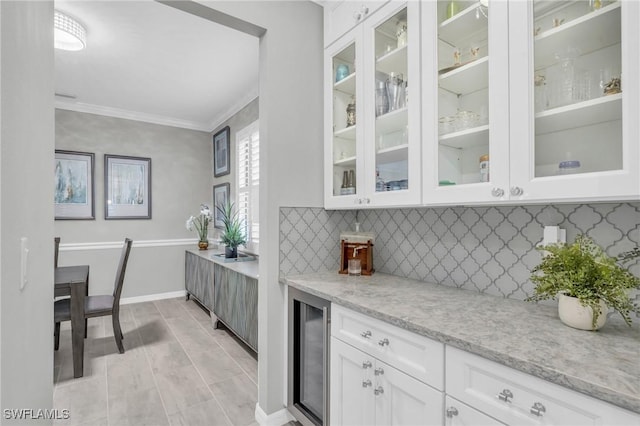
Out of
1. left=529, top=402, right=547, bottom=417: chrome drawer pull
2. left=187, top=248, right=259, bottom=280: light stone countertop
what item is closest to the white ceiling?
left=187, top=248, right=259, bottom=280: light stone countertop

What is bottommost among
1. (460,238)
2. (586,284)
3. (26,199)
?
(586,284)

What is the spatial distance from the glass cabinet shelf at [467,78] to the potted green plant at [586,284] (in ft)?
2.43

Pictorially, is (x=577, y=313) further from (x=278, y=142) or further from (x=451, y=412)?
(x=278, y=142)

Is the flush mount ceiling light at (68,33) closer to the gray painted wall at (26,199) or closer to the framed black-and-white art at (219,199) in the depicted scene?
the gray painted wall at (26,199)

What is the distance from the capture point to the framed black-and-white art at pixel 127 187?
14.6 ft

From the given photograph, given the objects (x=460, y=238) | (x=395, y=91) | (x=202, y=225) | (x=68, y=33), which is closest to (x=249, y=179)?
(x=202, y=225)

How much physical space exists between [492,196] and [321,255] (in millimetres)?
1177

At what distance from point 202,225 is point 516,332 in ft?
15.4

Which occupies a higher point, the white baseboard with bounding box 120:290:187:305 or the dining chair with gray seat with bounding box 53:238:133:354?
the dining chair with gray seat with bounding box 53:238:133:354

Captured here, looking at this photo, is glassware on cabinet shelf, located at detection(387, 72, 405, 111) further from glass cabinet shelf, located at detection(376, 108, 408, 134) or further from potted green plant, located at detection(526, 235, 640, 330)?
potted green plant, located at detection(526, 235, 640, 330)

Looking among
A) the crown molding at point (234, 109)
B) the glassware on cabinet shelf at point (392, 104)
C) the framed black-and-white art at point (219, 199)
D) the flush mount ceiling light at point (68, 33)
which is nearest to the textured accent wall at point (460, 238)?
the glassware on cabinet shelf at point (392, 104)

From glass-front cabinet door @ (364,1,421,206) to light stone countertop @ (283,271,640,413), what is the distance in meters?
0.50

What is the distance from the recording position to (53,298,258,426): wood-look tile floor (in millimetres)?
2061

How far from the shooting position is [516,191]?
118 centimetres
